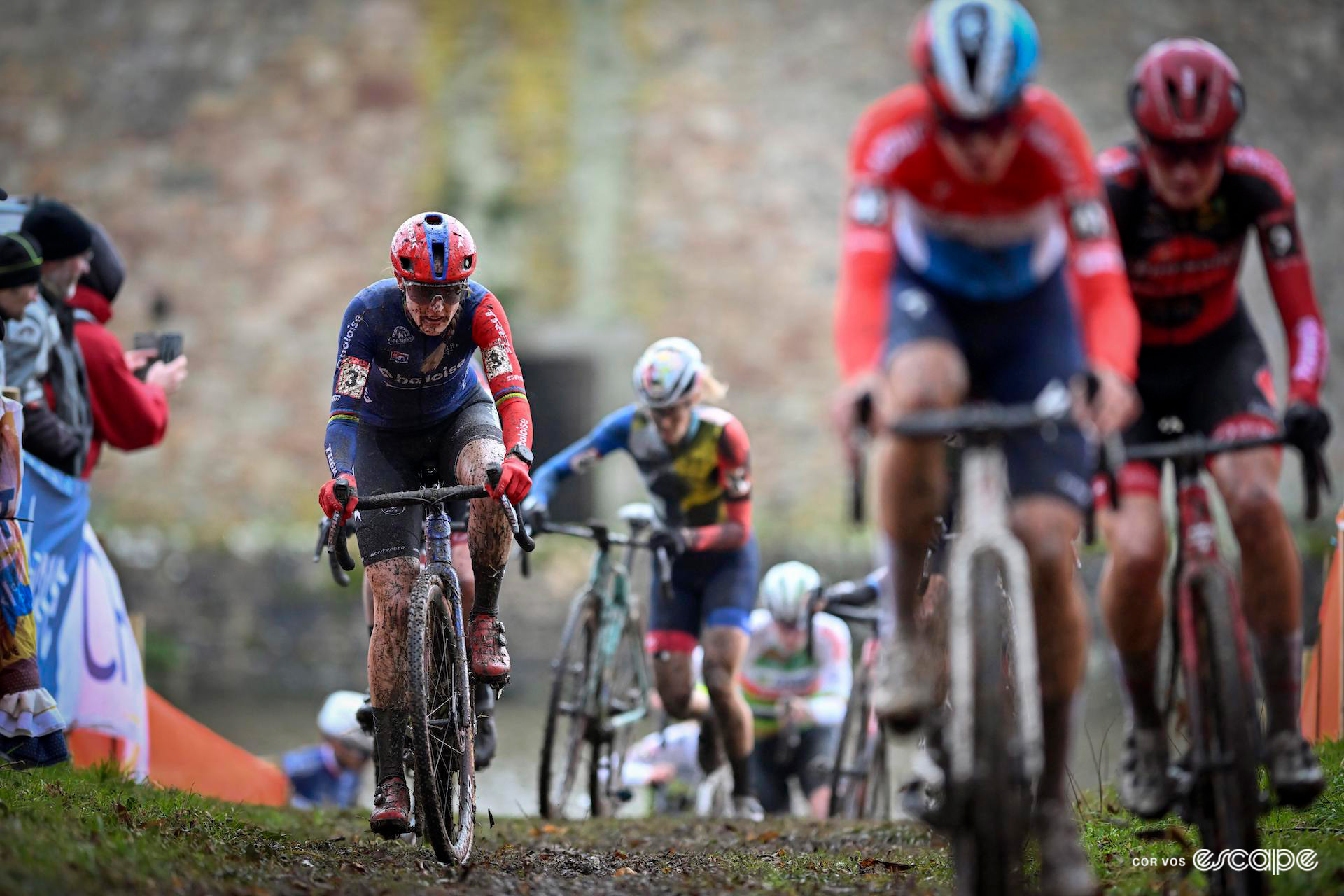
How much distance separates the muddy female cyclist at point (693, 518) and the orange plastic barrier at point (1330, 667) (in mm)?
3375

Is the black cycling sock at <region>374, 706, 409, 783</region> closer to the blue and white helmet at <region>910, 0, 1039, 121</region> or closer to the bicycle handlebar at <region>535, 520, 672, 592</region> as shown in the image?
the bicycle handlebar at <region>535, 520, 672, 592</region>

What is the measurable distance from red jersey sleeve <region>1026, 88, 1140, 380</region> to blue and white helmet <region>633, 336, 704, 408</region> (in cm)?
499

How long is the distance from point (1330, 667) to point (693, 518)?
12.6 feet

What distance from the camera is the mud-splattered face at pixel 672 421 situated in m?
10.0

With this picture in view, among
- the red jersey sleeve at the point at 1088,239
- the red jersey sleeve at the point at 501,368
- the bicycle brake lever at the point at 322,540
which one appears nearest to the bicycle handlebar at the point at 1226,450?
the red jersey sleeve at the point at 1088,239

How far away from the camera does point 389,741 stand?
22.5ft

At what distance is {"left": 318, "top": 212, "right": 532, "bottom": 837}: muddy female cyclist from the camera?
269 inches

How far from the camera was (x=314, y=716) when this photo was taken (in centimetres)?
1867

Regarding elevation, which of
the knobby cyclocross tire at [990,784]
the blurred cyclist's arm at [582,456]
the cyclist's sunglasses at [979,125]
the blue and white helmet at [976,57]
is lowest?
the knobby cyclocross tire at [990,784]

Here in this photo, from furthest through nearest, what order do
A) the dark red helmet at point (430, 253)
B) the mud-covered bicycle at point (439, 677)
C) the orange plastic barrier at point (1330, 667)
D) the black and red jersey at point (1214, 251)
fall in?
1. the orange plastic barrier at point (1330, 667)
2. the dark red helmet at point (430, 253)
3. the mud-covered bicycle at point (439, 677)
4. the black and red jersey at point (1214, 251)

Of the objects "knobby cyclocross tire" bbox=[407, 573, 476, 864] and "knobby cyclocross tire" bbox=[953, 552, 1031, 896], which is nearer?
"knobby cyclocross tire" bbox=[953, 552, 1031, 896]

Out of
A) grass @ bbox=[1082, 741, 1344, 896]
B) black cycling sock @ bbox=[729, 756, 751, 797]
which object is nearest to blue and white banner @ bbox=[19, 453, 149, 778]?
black cycling sock @ bbox=[729, 756, 751, 797]

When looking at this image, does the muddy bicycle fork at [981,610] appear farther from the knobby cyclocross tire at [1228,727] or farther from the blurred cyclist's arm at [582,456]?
the blurred cyclist's arm at [582,456]

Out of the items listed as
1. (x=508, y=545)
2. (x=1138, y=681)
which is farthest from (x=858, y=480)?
(x=508, y=545)
